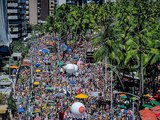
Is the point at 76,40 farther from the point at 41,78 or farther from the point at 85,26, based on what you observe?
the point at 41,78

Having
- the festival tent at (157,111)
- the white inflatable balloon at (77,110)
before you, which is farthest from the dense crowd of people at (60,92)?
the festival tent at (157,111)

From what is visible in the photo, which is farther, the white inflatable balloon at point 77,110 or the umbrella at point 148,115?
the white inflatable balloon at point 77,110

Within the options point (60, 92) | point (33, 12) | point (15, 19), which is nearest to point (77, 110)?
point (60, 92)

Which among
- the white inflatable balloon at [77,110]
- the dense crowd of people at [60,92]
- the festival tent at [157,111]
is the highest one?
the festival tent at [157,111]

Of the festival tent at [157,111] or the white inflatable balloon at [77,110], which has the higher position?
the festival tent at [157,111]

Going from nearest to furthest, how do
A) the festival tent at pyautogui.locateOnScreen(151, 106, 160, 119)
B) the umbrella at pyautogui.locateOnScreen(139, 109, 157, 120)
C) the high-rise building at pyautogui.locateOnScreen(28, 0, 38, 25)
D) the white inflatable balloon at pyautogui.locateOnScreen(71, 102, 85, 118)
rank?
the umbrella at pyautogui.locateOnScreen(139, 109, 157, 120)
the festival tent at pyautogui.locateOnScreen(151, 106, 160, 119)
the white inflatable balloon at pyautogui.locateOnScreen(71, 102, 85, 118)
the high-rise building at pyautogui.locateOnScreen(28, 0, 38, 25)

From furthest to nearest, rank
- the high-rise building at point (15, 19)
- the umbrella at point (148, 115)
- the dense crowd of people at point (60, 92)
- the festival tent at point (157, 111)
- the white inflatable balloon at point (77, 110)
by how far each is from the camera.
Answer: the high-rise building at point (15, 19) < the dense crowd of people at point (60, 92) < the white inflatable balloon at point (77, 110) < the festival tent at point (157, 111) < the umbrella at point (148, 115)

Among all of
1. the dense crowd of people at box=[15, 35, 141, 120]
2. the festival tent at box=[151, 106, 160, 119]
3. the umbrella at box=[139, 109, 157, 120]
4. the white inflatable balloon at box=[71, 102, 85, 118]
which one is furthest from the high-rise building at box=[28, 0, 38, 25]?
the umbrella at box=[139, 109, 157, 120]

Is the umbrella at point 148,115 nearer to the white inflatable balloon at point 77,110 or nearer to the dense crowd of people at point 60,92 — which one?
the dense crowd of people at point 60,92

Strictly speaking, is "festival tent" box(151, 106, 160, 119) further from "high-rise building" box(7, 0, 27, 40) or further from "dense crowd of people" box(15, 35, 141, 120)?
"high-rise building" box(7, 0, 27, 40)

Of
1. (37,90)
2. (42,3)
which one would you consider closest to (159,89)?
(37,90)

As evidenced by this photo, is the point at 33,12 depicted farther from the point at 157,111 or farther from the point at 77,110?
the point at 157,111
